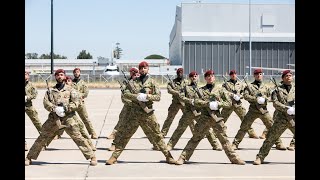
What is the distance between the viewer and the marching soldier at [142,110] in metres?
10.1

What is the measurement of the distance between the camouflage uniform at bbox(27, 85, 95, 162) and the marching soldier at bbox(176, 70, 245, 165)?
5.93ft

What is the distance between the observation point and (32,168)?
1002 cm

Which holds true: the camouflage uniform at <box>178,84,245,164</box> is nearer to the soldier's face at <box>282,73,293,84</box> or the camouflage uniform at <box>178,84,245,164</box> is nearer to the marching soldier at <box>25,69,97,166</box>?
the soldier's face at <box>282,73,293,84</box>

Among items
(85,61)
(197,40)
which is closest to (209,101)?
(197,40)

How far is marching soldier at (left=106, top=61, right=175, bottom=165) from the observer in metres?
10.1

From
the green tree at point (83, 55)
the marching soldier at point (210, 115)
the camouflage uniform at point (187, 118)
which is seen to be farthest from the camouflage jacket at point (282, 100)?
the green tree at point (83, 55)

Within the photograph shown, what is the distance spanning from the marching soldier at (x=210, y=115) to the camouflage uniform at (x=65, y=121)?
1.81 m

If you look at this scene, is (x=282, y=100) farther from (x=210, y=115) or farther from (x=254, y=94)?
(x=254, y=94)

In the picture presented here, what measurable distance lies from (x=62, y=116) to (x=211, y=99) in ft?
8.66

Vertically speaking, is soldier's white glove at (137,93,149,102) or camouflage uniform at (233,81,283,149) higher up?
soldier's white glove at (137,93,149,102)

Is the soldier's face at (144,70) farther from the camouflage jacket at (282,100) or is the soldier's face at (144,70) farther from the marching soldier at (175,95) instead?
the marching soldier at (175,95)

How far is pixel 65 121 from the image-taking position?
1000cm

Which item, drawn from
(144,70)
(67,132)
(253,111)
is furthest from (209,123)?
(253,111)

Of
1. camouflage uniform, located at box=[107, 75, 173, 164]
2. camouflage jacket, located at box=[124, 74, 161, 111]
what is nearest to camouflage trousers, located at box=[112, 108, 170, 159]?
camouflage uniform, located at box=[107, 75, 173, 164]
